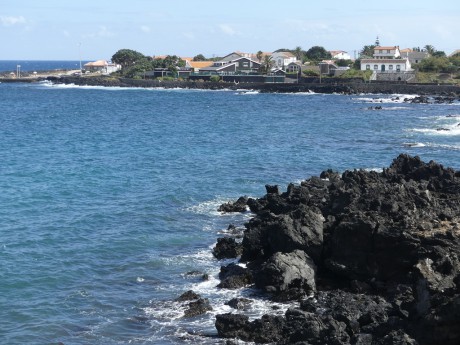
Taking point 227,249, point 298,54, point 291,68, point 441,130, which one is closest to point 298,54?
point 298,54

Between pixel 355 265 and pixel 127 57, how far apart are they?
161033mm

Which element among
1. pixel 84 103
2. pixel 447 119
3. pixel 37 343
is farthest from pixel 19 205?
pixel 84 103

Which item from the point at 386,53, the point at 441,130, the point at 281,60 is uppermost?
the point at 386,53

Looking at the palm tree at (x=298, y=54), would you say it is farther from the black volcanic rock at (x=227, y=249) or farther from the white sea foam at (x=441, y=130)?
the black volcanic rock at (x=227, y=249)

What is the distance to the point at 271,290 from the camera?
2209 cm

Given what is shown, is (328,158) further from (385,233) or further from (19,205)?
(385,233)

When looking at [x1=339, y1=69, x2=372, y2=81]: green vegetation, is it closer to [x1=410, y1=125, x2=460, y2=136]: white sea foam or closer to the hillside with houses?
the hillside with houses

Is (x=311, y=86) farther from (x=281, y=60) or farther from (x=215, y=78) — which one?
(x=281, y=60)

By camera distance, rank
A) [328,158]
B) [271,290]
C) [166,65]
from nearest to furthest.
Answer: [271,290] → [328,158] → [166,65]

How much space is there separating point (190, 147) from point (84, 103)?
55658 mm

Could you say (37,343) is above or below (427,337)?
below

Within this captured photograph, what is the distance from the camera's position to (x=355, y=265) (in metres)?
22.6

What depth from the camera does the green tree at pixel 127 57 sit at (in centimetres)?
17688

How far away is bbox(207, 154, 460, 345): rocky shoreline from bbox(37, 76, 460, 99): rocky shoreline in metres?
91.8
